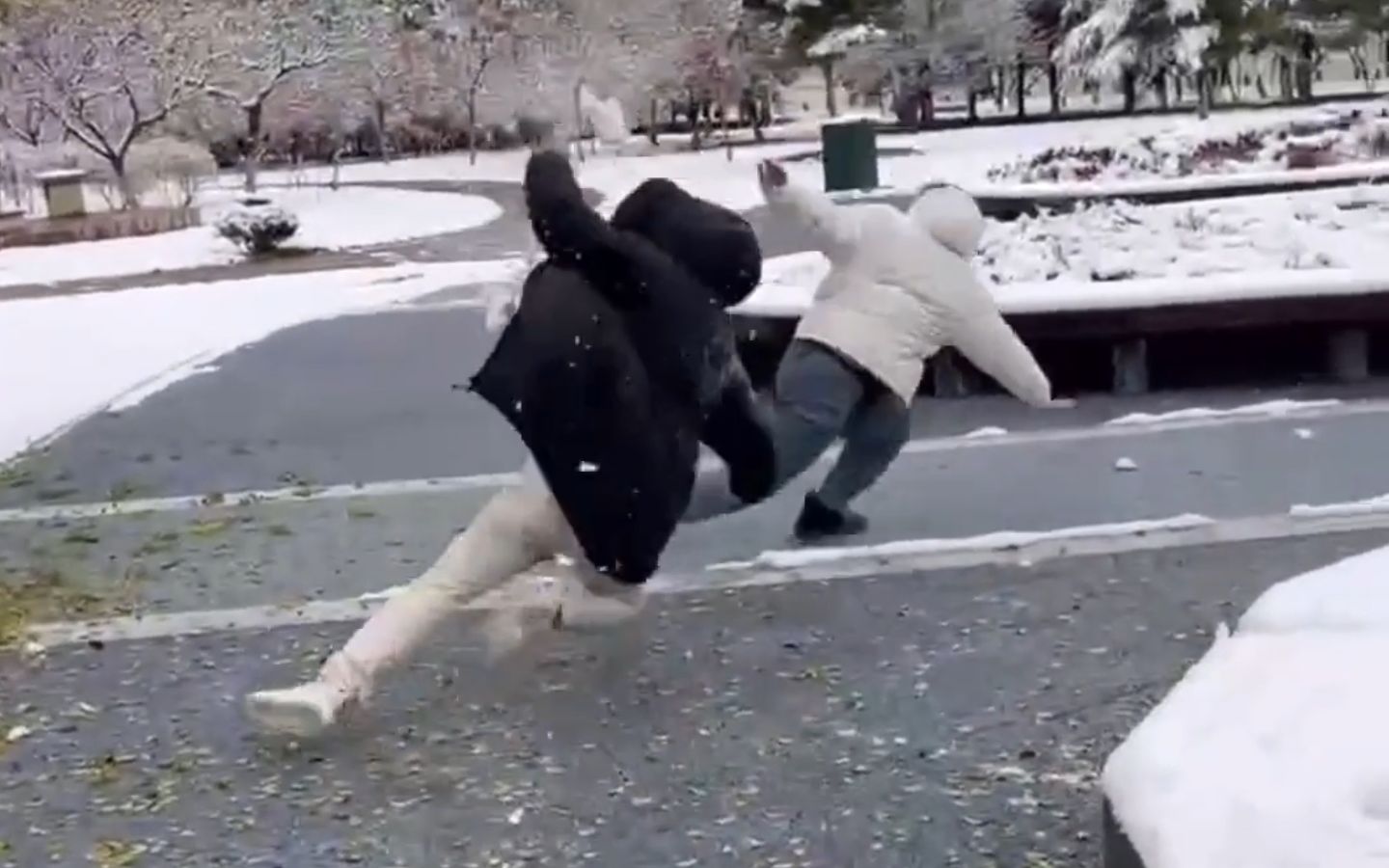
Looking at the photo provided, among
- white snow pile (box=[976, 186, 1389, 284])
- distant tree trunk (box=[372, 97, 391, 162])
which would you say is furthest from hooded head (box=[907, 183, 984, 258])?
distant tree trunk (box=[372, 97, 391, 162])

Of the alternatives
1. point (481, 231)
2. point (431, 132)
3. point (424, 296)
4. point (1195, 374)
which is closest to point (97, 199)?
point (481, 231)

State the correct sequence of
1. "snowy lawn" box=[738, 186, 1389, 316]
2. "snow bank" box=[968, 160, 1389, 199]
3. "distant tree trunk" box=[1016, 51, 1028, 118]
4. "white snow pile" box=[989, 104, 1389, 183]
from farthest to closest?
"distant tree trunk" box=[1016, 51, 1028, 118] → "white snow pile" box=[989, 104, 1389, 183] → "snow bank" box=[968, 160, 1389, 199] → "snowy lawn" box=[738, 186, 1389, 316]

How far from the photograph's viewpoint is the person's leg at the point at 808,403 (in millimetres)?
5797

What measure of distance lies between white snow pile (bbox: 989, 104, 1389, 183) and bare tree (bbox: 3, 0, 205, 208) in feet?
47.9

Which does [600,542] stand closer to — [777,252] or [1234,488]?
[1234,488]

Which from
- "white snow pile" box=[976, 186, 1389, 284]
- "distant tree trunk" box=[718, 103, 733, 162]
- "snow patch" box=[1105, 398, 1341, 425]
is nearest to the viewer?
"snow patch" box=[1105, 398, 1341, 425]

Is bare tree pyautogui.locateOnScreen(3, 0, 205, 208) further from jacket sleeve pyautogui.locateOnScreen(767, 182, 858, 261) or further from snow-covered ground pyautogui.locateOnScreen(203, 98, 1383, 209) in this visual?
jacket sleeve pyautogui.locateOnScreen(767, 182, 858, 261)

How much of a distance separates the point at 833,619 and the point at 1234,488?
2051 millimetres

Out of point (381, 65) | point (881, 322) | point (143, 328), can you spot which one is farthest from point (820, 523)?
point (381, 65)

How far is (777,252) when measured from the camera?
55.4ft

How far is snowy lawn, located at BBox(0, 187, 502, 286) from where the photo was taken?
21.0 meters

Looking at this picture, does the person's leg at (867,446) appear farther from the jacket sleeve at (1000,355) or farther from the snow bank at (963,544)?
the jacket sleeve at (1000,355)

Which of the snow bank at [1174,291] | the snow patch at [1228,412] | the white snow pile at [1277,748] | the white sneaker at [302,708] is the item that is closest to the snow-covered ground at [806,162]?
the snow bank at [1174,291]

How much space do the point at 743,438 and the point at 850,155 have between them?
19814 mm
